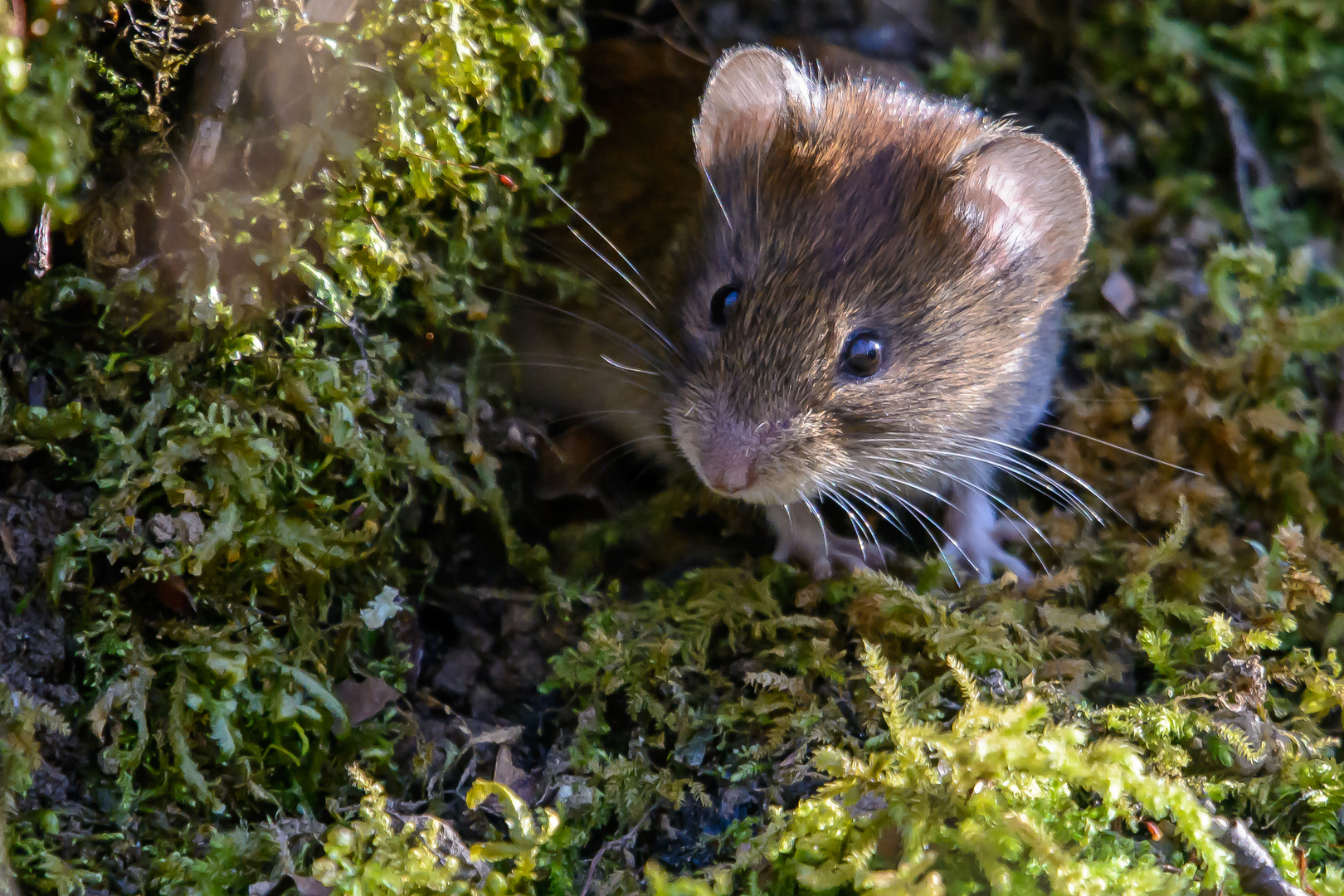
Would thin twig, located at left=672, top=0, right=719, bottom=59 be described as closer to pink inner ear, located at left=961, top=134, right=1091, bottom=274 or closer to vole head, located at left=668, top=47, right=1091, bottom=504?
vole head, located at left=668, top=47, right=1091, bottom=504

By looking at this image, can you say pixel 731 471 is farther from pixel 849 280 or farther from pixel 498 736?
pixel 498 736

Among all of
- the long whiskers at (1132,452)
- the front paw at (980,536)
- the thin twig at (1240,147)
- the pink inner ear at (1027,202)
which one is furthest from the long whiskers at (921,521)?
the thin twig at (1240,147)

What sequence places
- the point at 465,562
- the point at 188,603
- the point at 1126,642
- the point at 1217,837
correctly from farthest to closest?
the point at 465,562 < the point at 1126,642 < the point at 188,603 < the point at 1217,837

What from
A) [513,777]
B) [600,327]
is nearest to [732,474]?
[600,327]

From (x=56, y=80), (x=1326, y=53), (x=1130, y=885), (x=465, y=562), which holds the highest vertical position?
(x=1326, y=53)

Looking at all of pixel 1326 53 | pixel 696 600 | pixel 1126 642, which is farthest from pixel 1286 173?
pixel 696 600

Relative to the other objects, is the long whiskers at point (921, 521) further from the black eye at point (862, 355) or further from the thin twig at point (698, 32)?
the thin twig at point (698, 32)

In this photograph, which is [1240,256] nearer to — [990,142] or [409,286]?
[990,142]
